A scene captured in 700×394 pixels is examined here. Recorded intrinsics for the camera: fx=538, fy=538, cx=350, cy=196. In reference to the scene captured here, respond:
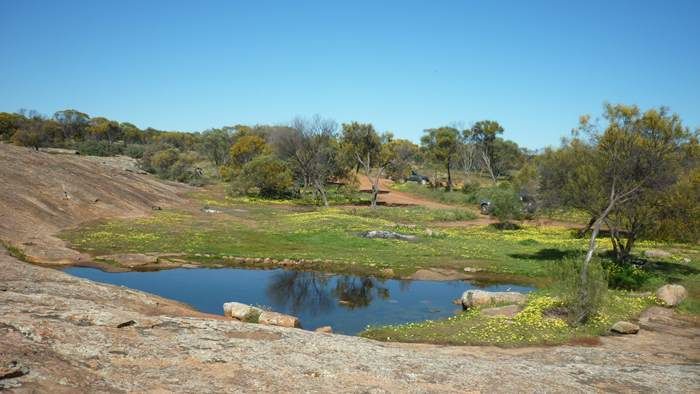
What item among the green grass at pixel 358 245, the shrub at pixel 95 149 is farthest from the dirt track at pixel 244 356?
the shrub at pixel 95 149

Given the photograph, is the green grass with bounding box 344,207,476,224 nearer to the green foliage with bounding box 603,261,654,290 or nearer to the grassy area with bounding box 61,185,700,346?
the grassy area with bounding box 61,185,700,346

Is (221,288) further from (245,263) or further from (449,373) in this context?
(449,373)

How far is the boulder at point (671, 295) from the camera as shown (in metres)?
26.7

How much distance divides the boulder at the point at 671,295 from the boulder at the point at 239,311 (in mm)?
19949

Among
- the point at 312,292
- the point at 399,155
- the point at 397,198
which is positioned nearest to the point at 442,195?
the point at 397,198

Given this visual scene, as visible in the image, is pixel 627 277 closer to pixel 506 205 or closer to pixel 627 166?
pixel 627 166

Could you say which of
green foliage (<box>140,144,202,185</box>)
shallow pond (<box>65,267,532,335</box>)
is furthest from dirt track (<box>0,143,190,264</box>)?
green foliage (<box>140,144,202,185</box>)

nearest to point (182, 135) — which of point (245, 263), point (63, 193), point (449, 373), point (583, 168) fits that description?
point (63, 193)

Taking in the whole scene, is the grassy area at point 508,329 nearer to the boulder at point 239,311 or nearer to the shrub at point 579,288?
the shrub at point 579,288

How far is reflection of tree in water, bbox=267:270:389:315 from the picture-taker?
2823cm

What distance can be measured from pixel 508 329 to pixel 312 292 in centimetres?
1250

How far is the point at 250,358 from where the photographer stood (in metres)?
15.8

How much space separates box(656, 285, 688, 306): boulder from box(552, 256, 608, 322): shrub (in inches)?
223

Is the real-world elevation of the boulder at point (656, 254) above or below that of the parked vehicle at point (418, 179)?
below
